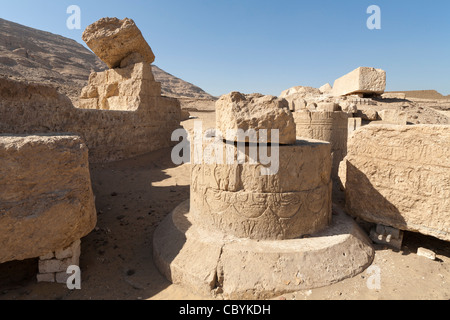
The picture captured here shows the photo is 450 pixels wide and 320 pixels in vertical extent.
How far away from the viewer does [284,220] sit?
2795 mm

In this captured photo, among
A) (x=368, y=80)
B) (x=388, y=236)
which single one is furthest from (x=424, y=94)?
(x=388, y=236)

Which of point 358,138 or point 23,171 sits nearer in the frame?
point 23,171

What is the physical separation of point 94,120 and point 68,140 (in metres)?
3.68

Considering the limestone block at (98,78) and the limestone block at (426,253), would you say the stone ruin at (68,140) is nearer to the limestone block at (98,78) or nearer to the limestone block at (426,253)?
the limestone block at (98,78)

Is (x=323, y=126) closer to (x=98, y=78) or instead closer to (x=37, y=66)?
(x=98, y=78)

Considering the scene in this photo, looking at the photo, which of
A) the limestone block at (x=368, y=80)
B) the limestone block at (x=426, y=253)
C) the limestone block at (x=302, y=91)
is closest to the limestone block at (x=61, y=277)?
the limestone block at (x=426, y=253)

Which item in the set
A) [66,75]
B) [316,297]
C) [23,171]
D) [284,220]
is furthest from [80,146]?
[66,75]

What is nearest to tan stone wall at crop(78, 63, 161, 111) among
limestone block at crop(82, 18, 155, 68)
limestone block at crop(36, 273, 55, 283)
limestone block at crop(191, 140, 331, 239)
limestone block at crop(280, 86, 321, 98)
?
limestone block at crop(82, 18, 155, 68)

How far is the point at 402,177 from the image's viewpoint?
294 cm

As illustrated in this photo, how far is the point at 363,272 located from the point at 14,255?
335 cm

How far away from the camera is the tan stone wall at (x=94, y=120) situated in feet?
14.5

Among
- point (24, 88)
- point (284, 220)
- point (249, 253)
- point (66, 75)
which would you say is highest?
point (66, 75)

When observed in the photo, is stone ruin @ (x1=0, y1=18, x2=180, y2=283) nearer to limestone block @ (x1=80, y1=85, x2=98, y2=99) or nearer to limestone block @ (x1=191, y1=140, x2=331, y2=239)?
limestone block @ (x1=80, y1=85, x2=98, y2=99)
